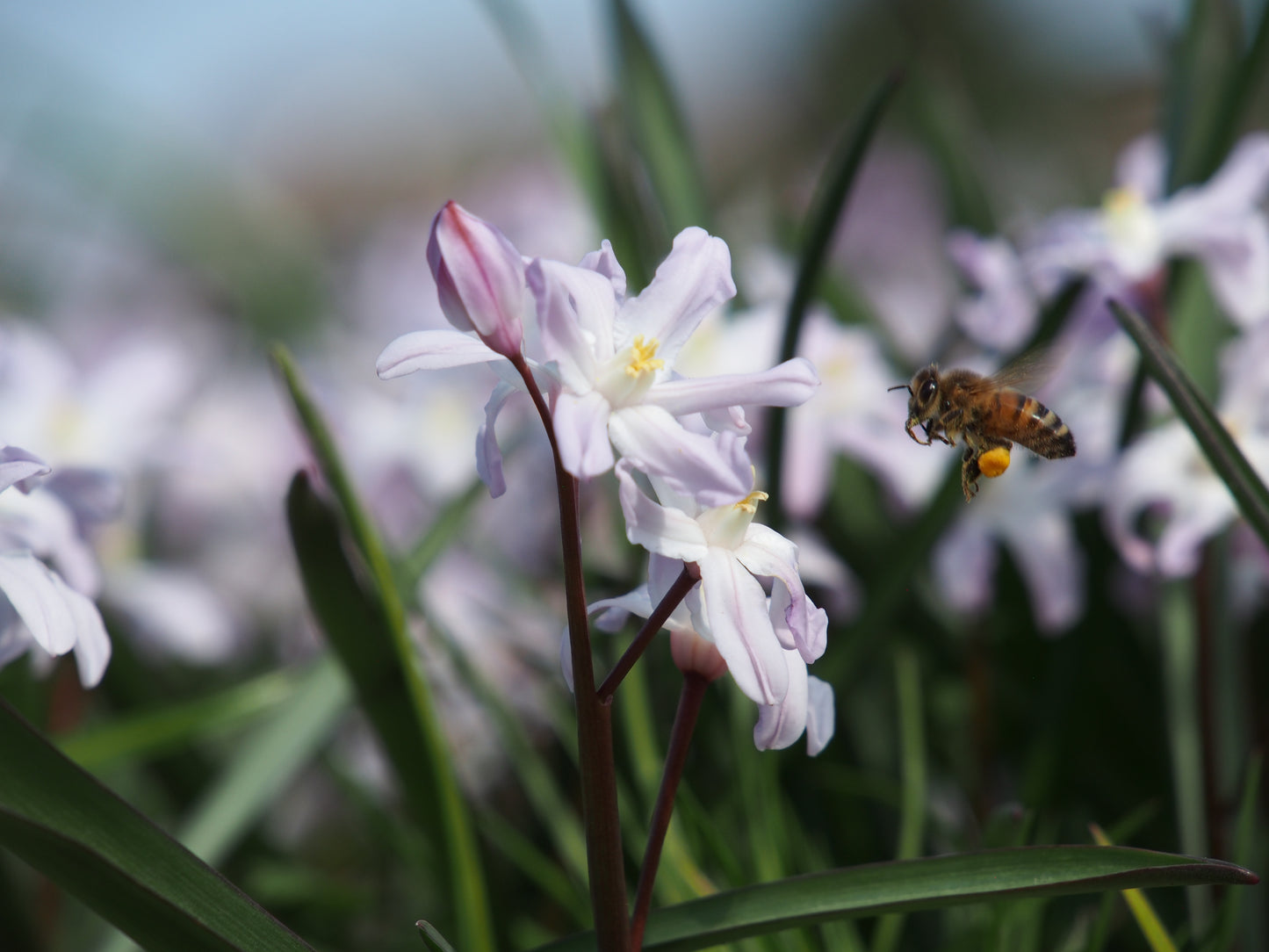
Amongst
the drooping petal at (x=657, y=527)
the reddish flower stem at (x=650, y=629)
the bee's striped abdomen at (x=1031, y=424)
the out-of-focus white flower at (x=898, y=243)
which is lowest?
the reddish flower stem at (x=650, y=629)

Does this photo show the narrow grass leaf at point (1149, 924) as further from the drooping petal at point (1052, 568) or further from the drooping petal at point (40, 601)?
the drooping petal at point (40, 601)

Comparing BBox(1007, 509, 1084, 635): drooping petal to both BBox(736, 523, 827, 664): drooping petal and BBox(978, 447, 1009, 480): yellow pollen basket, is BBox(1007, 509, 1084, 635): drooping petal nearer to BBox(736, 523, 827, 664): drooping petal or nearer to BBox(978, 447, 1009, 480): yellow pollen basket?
BBox(978, 447, 1009, 480): yellow pollen basket

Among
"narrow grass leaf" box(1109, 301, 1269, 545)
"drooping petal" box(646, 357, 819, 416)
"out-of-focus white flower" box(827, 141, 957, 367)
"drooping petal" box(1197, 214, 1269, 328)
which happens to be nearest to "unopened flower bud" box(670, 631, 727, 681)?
"drooping petal" box(646, 357, 819, 416)

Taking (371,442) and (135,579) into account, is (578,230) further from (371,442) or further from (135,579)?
(135,579)

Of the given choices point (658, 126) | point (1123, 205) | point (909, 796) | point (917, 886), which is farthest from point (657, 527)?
point (658, 126)

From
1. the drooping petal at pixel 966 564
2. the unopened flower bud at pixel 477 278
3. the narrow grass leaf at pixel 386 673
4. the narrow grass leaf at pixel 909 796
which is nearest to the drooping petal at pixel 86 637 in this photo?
the narrow grass leaf at pixel 386 673

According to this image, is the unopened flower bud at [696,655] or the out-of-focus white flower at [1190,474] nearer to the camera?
the unopened flower bud at [696,655]
